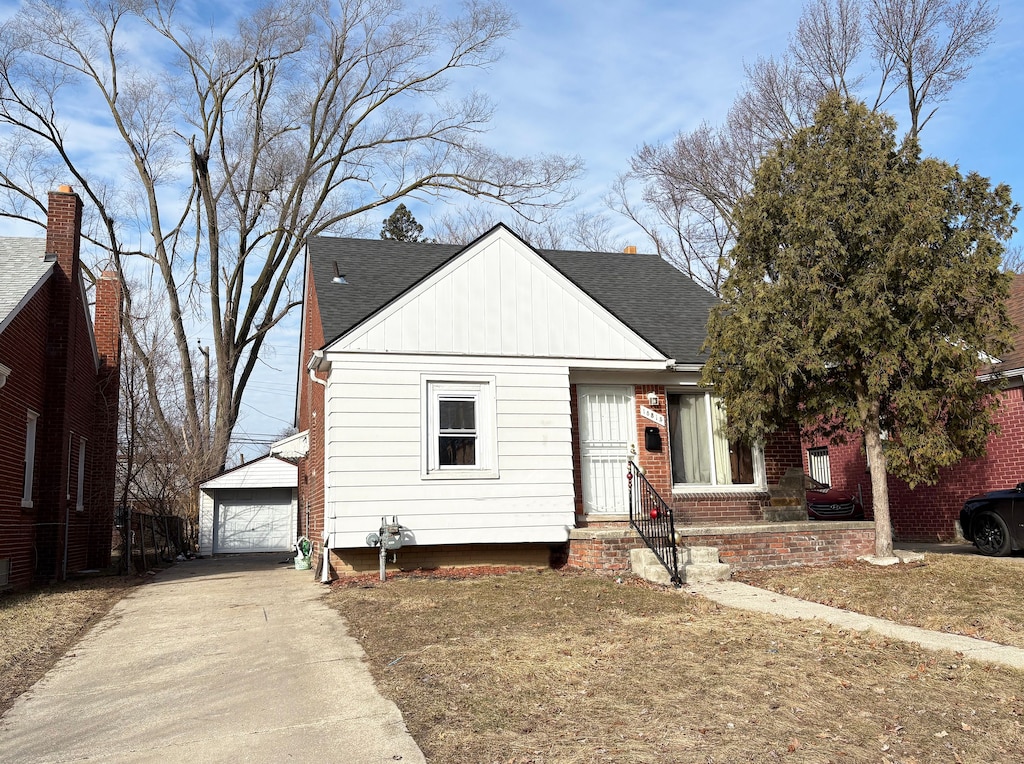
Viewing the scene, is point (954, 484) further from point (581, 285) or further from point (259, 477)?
point (259, 477)

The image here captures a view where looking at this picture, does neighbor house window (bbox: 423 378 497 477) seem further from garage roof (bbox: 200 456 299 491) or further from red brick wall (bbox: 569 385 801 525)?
garage roof (bbox: 200 456 299 491)

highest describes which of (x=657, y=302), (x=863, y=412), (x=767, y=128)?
(x=767, y=128)

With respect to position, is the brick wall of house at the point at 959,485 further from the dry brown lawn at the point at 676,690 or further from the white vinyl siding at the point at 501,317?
the dry brown lawn at the point at 676,690

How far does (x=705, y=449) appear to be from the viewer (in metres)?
13.4

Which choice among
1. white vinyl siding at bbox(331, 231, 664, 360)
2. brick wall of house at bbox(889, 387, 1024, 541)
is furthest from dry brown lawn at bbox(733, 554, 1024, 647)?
brick wall of house at bbox(889, 387, 1024, 541)

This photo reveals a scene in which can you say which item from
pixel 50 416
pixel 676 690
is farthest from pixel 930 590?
pixel 50 416

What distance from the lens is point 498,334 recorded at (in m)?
12.2

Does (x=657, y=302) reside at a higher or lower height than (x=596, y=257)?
lower

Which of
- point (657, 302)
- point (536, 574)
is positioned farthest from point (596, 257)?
point (536, 574)

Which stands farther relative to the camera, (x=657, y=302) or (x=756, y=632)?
(x=657, y=302)

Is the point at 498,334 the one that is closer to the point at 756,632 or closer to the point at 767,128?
the point at 756,632

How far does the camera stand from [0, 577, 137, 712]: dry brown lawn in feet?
21.0

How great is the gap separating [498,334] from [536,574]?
3605mm

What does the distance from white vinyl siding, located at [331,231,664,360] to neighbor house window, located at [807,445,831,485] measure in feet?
37.7
